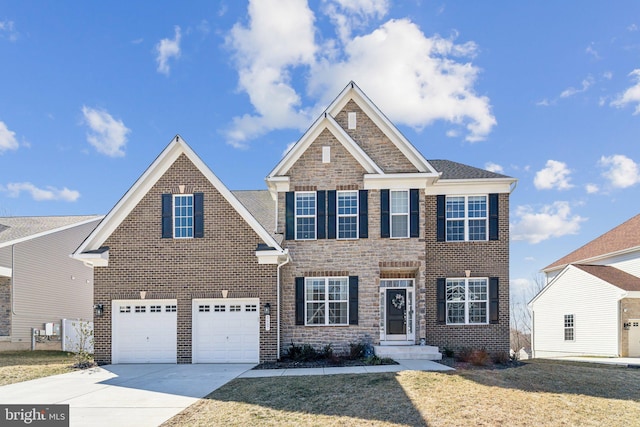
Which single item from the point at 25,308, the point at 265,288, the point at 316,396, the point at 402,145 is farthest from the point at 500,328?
the point at 25,308

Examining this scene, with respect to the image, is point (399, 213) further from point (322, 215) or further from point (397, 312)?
point (397, 312)

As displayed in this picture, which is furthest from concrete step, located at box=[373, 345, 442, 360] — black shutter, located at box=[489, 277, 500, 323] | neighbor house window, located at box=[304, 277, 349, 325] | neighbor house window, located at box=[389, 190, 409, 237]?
neighbor house window, located at box=[389, 190, 409, 237]

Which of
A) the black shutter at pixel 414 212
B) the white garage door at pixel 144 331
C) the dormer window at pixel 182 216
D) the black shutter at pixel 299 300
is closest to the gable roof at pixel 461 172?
the black shutter at pixel 414 212

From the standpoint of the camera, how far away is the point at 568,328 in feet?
83.2

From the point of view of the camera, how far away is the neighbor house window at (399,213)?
15.7 m

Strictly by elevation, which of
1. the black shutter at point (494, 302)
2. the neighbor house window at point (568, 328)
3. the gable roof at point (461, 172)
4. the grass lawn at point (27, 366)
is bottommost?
the neighbor house window at point (568, 328)

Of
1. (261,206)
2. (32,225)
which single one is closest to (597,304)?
(261,206)

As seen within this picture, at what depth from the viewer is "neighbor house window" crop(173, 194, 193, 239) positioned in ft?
48.7

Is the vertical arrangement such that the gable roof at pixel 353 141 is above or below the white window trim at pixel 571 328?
above

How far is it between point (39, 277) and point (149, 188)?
1073cm

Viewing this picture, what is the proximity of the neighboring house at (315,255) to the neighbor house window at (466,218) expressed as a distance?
5cm

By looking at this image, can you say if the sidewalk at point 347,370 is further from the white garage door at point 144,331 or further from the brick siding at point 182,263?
the white garage door at point 144,331

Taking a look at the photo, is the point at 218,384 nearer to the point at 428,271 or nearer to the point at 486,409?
the point at 486,409

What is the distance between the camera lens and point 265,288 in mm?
14484
